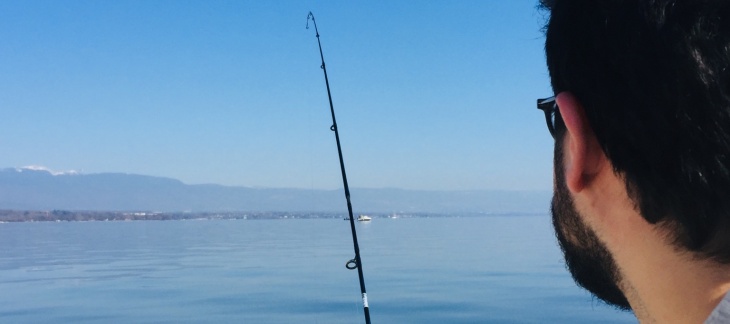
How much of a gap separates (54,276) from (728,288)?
24.1 metres

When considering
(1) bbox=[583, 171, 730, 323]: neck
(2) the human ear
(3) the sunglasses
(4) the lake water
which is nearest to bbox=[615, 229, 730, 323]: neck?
(1) bbox=[583, 171, 730, 323]: neck

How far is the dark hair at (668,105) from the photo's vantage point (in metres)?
0.80

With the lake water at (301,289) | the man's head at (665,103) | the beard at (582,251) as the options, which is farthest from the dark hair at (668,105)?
the lake water at (301,289)

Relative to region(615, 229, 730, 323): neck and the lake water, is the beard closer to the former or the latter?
region(615, 229, 730, 323): neck

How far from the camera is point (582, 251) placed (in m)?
0.98

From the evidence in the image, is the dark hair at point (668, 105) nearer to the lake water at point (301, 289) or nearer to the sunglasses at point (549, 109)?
the sunglasses at point (549, 109)

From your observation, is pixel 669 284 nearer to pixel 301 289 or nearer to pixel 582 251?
pixel 582 251

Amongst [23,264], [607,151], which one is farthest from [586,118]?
[23,264]

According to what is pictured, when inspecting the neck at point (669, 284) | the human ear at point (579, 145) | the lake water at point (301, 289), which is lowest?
the lake water at point (301, 289)

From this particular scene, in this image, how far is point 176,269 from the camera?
936 inches

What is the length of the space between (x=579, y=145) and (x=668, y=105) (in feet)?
0.39

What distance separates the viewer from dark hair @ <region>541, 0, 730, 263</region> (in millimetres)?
802

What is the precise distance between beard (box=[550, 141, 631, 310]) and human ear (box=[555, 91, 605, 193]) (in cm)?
5

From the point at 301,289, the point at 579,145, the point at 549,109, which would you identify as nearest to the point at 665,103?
the point at 579,145
